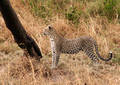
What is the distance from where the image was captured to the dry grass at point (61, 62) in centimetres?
532

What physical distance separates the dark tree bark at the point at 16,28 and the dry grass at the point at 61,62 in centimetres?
20

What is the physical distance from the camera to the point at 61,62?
6453mm

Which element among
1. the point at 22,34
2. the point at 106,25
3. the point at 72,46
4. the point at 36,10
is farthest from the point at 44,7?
the point at 22,34

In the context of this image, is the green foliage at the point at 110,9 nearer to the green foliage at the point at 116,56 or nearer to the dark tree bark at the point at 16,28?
the green foliage at the point at 116,56

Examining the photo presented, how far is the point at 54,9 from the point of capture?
29.9 feet

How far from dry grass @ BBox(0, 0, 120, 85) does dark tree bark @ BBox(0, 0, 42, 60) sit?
197 mm

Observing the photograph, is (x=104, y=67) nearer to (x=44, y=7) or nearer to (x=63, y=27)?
(x=63, y=27)

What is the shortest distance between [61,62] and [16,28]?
1.27 m

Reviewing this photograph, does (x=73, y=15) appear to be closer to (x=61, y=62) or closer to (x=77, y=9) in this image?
(x=77, y=9)

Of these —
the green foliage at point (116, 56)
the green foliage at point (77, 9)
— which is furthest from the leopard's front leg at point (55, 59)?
the green foliage at point (77, 9)

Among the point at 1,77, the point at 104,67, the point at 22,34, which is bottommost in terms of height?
the point at 104,67

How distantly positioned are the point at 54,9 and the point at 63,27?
4.13 feet

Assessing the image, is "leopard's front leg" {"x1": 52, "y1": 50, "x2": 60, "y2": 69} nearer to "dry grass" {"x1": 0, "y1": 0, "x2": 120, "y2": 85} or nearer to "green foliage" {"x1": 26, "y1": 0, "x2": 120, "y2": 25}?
"dry grass" {"x1": 0, "y1": 0, "x2": 120, "y2": 85}

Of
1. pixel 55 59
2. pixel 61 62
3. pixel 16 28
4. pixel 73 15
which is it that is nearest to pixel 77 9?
pixel 73 15
